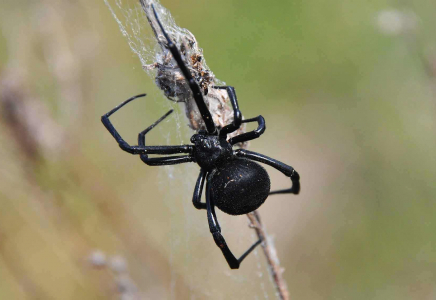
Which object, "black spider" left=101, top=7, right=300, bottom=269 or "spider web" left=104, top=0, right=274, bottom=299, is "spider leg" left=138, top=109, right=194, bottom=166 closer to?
"black spider" left=101, top=7, right=300, bottom=269

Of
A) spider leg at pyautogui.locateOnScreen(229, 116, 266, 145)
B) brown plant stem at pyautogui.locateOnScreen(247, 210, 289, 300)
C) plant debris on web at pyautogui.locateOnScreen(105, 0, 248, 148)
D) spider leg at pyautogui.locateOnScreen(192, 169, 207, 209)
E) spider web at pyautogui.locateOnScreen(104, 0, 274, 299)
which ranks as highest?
plant debris on web at pyautogui.locateOnScreen(105, 0, 248, 148)

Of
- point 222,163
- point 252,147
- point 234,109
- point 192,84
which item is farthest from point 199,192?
→ point 252,147

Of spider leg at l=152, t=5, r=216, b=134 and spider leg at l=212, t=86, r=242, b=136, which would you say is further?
spider leg at l=212, t=86, r=242, b=136

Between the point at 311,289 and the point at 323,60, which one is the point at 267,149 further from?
the point at 311,289

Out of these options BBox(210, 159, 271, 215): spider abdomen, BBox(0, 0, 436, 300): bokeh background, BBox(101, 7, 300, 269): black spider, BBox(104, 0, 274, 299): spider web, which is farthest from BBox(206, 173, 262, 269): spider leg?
BBox(104, 0, 274, 299): spider web

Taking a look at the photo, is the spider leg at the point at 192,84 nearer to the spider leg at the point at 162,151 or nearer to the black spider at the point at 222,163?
the black spider at the point at 222,163

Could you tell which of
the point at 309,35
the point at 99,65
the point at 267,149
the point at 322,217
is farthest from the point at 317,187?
the point at 99,65

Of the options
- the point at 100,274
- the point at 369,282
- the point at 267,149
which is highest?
the point at 100,274
